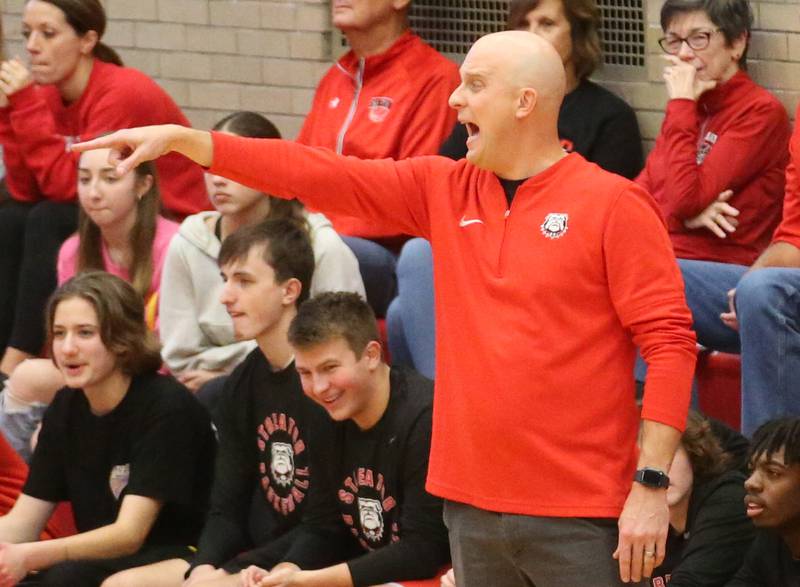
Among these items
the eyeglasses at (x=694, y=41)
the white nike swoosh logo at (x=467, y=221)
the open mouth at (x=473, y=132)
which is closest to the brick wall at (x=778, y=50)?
the eyeglasses at (x=694, y=41)

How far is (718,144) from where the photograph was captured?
15.1ft

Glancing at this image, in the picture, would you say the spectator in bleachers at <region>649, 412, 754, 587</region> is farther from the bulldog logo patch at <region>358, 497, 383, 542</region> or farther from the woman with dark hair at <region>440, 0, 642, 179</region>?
the woman with dark hair at <region>440, 0, 642, 179</region>

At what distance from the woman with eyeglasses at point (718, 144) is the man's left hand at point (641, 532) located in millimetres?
1879

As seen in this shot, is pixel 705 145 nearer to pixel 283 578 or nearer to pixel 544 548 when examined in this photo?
pixel 283 578

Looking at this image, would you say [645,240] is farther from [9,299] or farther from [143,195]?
[9,299]

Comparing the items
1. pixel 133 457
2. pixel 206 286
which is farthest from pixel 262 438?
pixel 206 286

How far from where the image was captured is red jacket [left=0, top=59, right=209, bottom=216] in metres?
5.56

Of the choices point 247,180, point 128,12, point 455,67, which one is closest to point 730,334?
point 455,67

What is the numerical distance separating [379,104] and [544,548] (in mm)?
2696

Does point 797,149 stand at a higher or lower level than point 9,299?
higher

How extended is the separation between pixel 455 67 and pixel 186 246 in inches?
44.9

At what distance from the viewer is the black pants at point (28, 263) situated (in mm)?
5395

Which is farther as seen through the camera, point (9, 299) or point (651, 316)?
point (9, 299)

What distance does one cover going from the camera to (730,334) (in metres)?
4.43
